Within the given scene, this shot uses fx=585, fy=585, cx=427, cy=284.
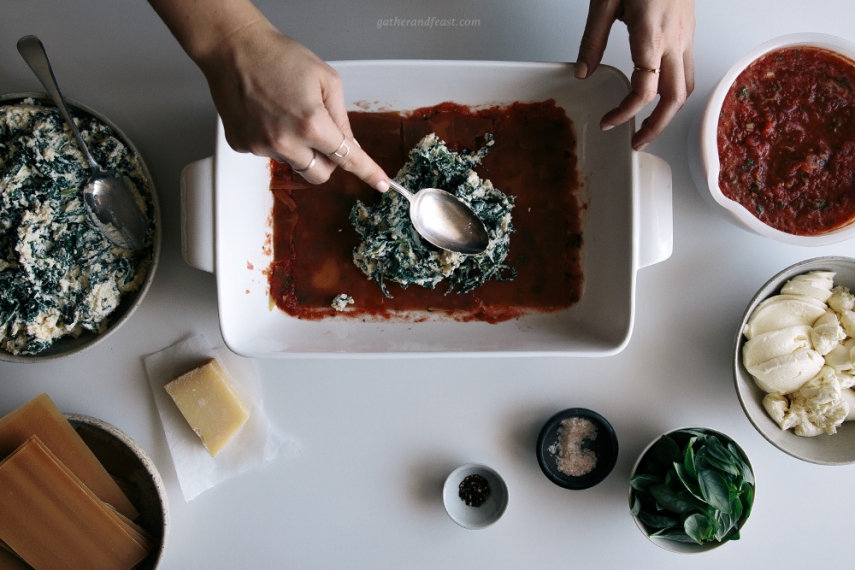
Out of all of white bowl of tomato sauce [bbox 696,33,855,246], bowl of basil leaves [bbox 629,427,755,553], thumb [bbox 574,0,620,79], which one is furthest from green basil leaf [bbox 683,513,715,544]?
thumb [bbox 574,0,620,79]

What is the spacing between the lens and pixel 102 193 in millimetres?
1660

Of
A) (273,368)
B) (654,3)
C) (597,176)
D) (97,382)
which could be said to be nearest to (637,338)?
(597,176)

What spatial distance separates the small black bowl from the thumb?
1.01 m

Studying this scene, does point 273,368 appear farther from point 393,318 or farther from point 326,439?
point 393,318

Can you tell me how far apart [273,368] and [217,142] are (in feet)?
2.40

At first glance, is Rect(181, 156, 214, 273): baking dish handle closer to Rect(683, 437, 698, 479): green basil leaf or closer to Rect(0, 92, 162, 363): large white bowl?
Rect(0, 92, 162, 363): large white bowl

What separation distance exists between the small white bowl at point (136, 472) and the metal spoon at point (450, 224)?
1116 millimetres

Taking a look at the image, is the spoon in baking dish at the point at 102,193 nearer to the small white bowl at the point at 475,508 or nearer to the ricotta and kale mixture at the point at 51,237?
the ricotta and kale mixture at the point at 51,237

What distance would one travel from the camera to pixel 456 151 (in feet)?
6.09

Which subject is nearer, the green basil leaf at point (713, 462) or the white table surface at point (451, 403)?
the green basil leaf at point (713, 462)

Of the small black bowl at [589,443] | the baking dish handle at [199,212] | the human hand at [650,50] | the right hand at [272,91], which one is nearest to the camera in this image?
the right hand at [272,91]

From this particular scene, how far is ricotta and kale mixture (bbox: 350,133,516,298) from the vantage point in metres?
1.79

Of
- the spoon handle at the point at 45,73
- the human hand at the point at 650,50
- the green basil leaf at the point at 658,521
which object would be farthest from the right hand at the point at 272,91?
the green basil leaf at the point at 658,521

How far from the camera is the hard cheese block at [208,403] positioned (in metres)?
1.82
